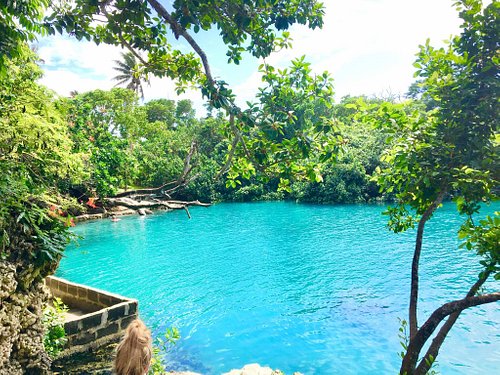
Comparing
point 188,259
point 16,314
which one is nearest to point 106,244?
point 188,259

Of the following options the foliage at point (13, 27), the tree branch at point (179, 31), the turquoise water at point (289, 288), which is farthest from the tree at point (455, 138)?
the turquoise water at point (289, 288)

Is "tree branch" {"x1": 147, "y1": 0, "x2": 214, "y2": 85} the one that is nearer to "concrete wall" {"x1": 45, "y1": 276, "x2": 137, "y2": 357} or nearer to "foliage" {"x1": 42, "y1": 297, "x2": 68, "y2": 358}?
"foliage" {"x1": 42, "y1": 297, "x2": 68, "y2": 358}

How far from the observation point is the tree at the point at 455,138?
4.03 metres

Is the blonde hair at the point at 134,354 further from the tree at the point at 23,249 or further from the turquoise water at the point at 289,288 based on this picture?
the turquoise water at the point at 289,288

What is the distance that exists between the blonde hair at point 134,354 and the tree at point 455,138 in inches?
109

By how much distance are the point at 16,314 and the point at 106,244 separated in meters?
18.6

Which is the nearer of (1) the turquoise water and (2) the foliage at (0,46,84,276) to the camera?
(2) the foliage at (0,46,84,276)

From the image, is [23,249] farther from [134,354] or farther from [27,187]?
[134,354]

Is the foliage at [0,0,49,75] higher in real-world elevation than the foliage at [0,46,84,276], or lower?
higher

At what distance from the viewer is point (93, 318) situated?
898cm

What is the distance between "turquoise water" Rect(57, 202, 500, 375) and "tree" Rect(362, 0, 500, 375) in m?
5.94

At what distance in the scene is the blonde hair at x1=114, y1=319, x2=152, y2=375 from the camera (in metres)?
2.96

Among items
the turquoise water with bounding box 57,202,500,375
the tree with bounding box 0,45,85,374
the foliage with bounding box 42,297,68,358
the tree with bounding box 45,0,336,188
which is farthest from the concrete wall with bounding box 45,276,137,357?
the tree with bounding box 45,0,336,188

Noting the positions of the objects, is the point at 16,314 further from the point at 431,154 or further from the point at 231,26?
the point at 431,154
